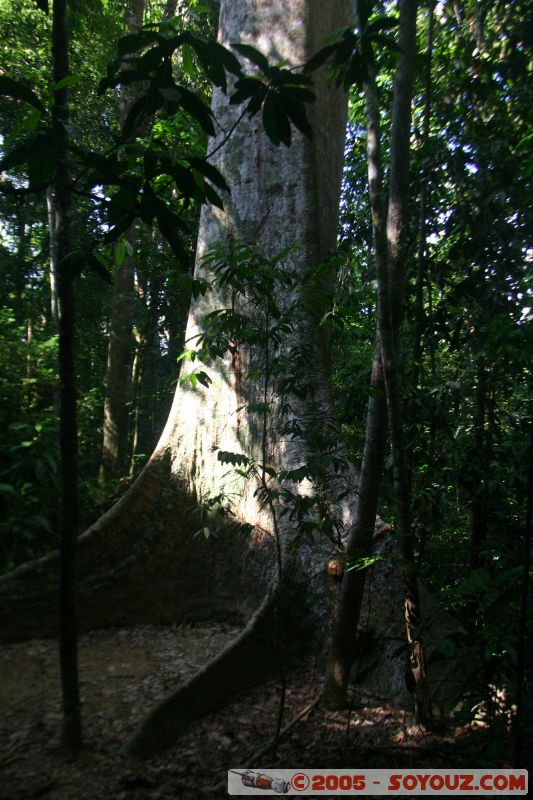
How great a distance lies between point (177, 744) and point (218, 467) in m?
2.19

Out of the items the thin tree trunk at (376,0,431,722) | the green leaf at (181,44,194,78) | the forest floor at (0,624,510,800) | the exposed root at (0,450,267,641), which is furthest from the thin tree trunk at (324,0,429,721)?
the exposed root at (0,450,267,641)

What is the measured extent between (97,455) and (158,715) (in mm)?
10264

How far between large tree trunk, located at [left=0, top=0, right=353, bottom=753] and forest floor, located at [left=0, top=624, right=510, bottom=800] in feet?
1.72

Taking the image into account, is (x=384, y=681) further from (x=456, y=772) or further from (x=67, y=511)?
(x=67, y=511)

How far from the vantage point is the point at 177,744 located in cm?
326

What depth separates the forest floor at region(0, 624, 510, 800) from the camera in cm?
284

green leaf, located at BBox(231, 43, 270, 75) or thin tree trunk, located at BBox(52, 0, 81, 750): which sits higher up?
green leaf, located at BBox(231, 43, 270, 75)

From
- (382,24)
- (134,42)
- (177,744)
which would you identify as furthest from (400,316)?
(177,744)

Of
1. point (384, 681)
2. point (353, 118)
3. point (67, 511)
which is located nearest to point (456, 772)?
point (384, 681)

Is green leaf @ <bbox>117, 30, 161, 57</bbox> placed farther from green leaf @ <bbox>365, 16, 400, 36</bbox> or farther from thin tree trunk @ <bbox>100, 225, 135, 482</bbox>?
thin tree trunk @ <bbox>100, 225, 135, 482</bbox>

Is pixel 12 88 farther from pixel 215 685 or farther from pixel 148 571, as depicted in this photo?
pixel 148 571

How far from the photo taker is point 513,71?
446 cm

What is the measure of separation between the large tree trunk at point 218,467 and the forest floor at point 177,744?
0.52 metres

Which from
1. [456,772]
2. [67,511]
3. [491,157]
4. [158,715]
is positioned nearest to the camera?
→ [456,772]
